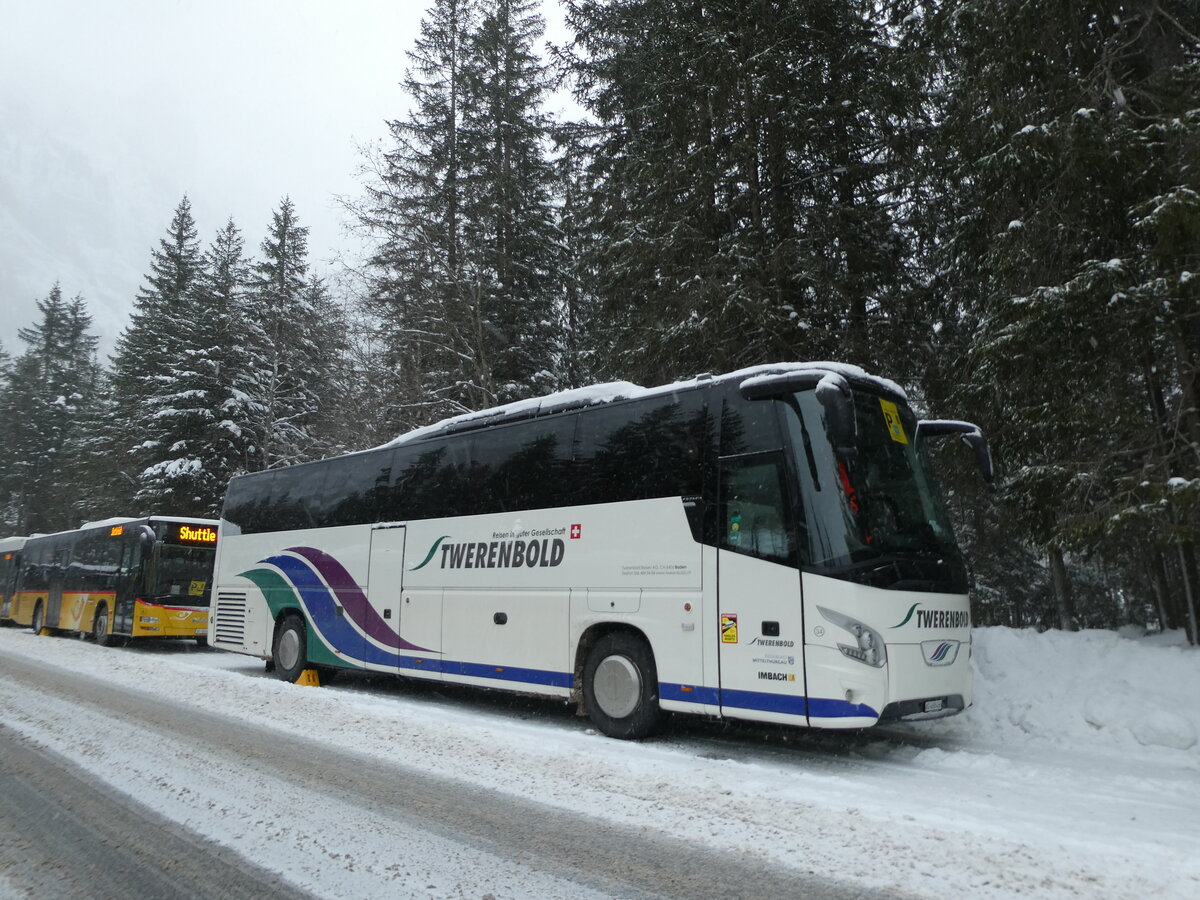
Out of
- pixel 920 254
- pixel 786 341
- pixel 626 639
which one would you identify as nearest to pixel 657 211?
pixel 786 341

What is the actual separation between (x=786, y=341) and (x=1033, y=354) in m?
4.78

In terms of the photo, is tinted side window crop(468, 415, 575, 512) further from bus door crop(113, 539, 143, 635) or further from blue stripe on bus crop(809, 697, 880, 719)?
bus door crop(113, 539, 143, 635)

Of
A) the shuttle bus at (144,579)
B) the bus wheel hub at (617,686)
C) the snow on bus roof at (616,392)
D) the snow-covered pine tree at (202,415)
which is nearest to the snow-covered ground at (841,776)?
the bus wheel hub at (617,686)

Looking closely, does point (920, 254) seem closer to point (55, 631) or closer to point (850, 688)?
point (850, 688)

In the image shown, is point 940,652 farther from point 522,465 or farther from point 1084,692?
point 522,465

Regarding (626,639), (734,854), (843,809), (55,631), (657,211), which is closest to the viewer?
(734,854)

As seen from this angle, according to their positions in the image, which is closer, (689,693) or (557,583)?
(689,693)

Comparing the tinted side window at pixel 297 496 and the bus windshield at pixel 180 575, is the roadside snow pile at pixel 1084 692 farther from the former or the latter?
the bus windshield at pixel 180 575

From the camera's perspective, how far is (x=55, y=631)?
80.5 feet

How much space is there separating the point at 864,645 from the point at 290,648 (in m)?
9.57

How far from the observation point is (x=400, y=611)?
1057 cm

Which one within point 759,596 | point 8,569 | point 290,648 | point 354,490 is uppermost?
point 354,490

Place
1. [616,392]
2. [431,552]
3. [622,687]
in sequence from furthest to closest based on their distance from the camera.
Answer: [431,552]
[616,392]
[622,687]

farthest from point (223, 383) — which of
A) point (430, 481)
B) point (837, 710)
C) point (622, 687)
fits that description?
point (837, 710)
